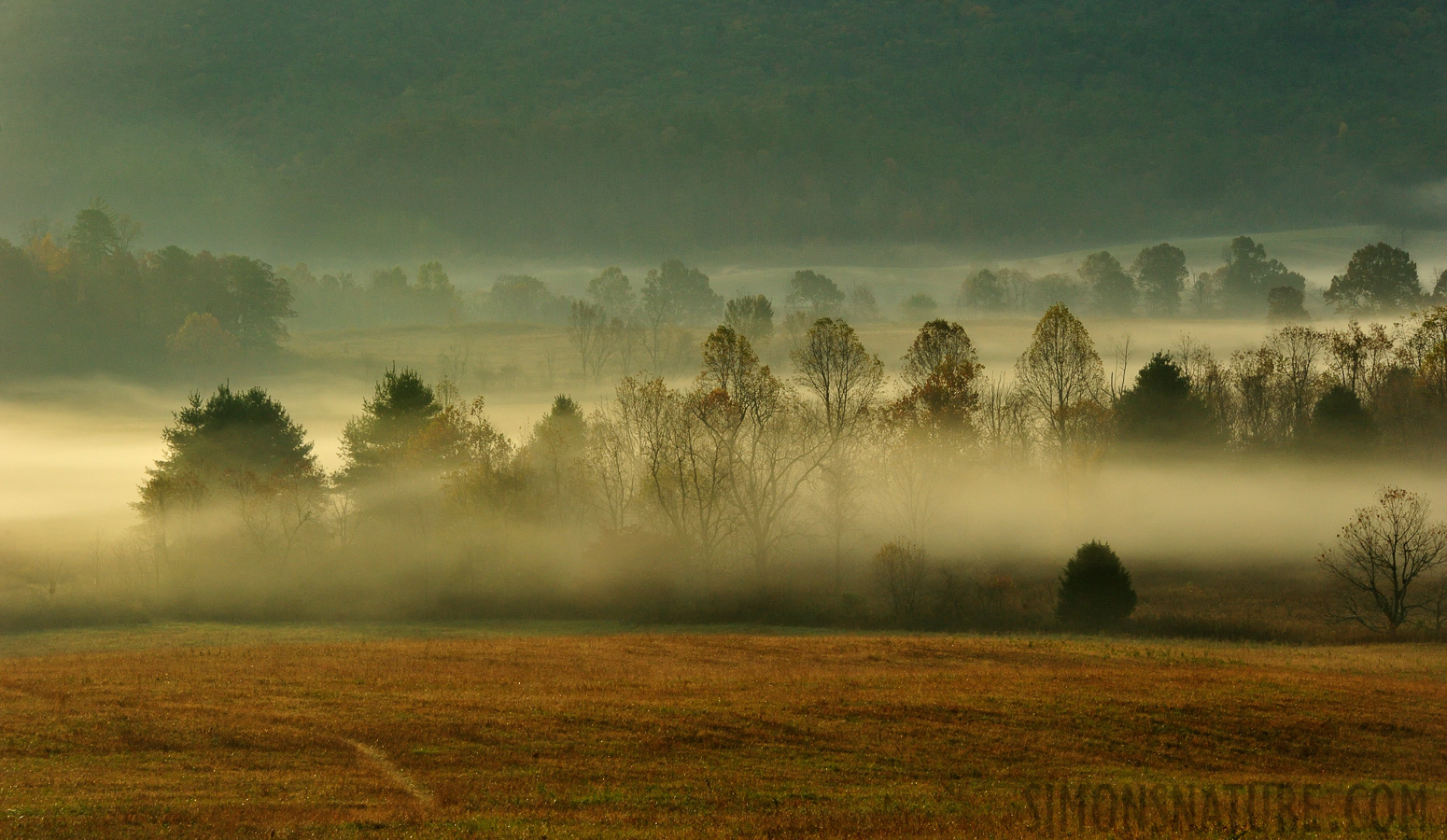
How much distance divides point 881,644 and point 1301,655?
16644mm

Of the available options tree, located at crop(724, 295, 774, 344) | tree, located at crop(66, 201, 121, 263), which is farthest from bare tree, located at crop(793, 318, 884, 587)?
tree, located at crop(66, 201, 121, 263)

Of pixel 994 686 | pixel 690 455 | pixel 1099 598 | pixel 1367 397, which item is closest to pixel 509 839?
pixel 994 686

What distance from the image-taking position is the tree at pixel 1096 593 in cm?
4941

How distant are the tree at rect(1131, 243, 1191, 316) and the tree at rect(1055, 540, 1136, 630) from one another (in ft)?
472

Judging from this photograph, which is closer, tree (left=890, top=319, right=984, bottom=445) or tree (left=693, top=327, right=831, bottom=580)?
tree (left=693, top=327, right=831, bottom=580)

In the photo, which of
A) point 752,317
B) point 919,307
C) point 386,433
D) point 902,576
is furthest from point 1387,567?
point 919,307

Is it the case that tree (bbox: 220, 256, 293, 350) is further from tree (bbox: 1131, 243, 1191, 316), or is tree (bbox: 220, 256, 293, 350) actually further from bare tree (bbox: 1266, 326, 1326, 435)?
tree (bbox: 1131, 243, 1191, 316)

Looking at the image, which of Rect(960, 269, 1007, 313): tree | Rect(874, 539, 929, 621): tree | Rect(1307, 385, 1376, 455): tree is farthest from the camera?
Rect(960, 269, 1007, 313): tree

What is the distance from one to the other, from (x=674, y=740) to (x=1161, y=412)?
5588 cm

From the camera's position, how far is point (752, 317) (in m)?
133

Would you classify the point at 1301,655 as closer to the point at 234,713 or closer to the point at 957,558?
the point at 957,558

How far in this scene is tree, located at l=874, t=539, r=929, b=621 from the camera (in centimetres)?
5678

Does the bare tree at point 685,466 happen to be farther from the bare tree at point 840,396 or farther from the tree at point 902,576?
the tree at point 902,576

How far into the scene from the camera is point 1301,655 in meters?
40.5
